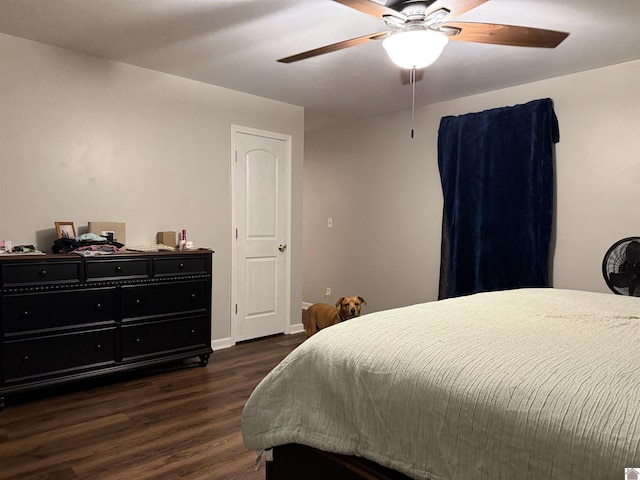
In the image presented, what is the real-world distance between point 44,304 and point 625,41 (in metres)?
4.05

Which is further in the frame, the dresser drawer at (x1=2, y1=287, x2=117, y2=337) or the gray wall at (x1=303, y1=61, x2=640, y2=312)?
the gray wall at (x1=303, y1=61, x2=640, y2=312)

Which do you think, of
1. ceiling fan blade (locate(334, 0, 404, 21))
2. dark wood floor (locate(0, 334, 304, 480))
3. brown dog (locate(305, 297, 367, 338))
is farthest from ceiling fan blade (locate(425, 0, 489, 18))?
brown dog (locate(305, 297, 367, 338))

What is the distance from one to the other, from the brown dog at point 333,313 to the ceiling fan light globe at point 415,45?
207cm

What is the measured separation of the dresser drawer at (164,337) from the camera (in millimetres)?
3164

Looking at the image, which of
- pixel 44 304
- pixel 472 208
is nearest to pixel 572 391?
pixel 44 304

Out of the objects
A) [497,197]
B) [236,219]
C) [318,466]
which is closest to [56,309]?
[236,219]

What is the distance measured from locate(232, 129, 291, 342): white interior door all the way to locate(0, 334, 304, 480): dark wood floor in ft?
3.22

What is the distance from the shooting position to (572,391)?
95 centimetres

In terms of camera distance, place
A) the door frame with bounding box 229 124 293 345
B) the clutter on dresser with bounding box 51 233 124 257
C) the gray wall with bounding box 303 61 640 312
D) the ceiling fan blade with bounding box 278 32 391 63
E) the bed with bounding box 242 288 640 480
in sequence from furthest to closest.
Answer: the door frame with bounding box 229 124 293 345 < the gray wall with bounding box 303 61 640 312 < the clutter on dresser with bounding box 51 233 124 257 < the ceiling fan blade with bounding box 278 32 391 63 < the bed with bounding box 242 288 640 480

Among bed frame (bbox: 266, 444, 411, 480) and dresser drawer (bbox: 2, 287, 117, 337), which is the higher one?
dresser drawer (bbox: 2, 287, 117, 337)

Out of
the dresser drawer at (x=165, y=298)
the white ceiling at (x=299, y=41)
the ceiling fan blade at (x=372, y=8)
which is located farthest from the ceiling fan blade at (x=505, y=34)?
the dresser drawer at (x=165, y=298)

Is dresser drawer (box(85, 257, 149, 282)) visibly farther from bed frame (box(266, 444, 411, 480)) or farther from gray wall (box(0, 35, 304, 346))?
bed frame (box(266, 444, 411, 480))

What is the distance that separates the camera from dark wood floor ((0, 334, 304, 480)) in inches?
80.0

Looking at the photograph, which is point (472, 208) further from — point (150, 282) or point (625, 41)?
point (150, 282)
